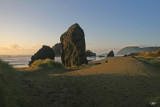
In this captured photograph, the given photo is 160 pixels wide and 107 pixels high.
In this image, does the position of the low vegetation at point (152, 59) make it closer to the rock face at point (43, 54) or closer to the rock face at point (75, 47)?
the rock face at point (75, 47)

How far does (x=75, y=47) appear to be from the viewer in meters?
22.7

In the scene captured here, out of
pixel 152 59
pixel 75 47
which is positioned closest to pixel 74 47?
pixel 75 47

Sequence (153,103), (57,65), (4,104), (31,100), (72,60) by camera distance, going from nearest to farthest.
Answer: (4,104) → (31,100) → (153,103) → (57,65) → (72,60)

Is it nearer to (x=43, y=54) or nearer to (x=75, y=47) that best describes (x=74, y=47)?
(x=75, y=47)

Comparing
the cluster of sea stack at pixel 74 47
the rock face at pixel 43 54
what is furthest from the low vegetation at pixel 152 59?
the rock face at pixel 43 54

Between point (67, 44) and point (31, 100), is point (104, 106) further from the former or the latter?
point (67, 44)

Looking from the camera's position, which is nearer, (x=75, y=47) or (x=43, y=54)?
(x=75, y=47)

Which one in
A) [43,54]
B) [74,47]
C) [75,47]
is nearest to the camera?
[75,47]

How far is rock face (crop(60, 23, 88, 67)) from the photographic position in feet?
73.4

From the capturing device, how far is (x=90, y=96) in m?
5.14

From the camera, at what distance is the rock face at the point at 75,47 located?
881 inches

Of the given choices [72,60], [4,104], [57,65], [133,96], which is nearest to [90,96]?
[133,96]

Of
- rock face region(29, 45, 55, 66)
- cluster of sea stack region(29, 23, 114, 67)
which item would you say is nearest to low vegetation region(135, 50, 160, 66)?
cluster of sea stack region(29, 23, 114, 67)

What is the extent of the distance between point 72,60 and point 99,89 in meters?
17.2
